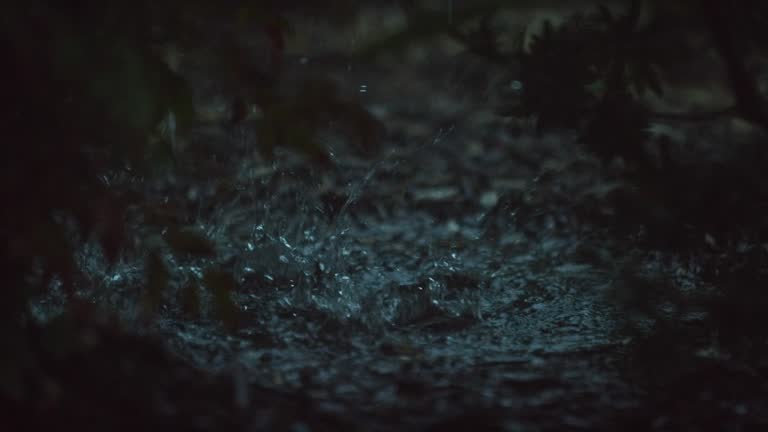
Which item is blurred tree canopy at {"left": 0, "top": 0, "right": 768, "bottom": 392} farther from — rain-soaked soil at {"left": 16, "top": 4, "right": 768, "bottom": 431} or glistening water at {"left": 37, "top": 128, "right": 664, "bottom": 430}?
glistening water at {"left": 37, "top": 128, "right": 664, "bottom": 430}

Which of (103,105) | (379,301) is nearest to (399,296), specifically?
(379,301)

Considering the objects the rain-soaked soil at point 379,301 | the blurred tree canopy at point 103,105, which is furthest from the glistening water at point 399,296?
the blurred tree canopy at point 103,105

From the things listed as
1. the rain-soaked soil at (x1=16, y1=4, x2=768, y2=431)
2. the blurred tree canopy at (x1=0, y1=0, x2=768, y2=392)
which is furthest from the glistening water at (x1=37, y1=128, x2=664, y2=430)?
the blurred tree canopy at (x1=0, y1=0, x2=768, y2=392)

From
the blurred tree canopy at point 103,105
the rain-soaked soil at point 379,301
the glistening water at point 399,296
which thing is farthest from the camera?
the glistening water at point 399,296

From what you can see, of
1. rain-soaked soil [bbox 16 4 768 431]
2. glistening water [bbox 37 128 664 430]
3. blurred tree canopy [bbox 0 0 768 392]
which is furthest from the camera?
glistening water [bbox 37 128 664 430]

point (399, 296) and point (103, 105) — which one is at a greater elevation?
point (103, 105)

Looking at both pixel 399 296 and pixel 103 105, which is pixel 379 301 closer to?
pixel 399 296

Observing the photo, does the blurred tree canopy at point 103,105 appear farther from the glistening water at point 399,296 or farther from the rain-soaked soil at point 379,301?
the glistening water at point 399,296

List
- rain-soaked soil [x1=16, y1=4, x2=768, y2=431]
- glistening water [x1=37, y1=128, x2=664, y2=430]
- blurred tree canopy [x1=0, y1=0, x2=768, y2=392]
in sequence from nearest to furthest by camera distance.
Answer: blurred tree canopy [x1=0, y1=0, x2=768, y2=392]
rain-soaked soil [x1=16, y1=4, x2=768, y2=431]
glistening water [x1=37, y1=128, x2=664, y2=430]
